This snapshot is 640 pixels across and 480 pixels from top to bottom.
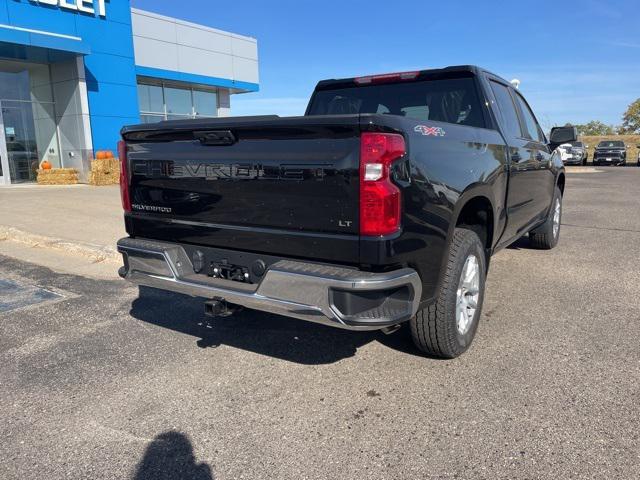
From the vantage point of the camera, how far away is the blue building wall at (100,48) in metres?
15.5

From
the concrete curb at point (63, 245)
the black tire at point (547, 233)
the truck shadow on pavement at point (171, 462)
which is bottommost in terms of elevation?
the truck shadow on pavement at point (171, 462)

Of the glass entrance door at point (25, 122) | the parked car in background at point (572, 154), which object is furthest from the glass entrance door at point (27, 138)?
the parked car in background at point (572, 154)

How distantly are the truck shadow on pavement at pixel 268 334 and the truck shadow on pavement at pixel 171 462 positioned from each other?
110cm

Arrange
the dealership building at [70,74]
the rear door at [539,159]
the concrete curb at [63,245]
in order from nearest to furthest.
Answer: the rear door at [539,159]
the concrete curb at [63,245]
the dealership building at [70,74]

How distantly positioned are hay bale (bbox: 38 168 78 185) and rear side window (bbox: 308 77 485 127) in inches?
601

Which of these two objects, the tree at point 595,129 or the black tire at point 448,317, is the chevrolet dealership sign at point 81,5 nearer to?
the black tire at point 448,317

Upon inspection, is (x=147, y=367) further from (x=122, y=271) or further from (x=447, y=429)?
(x=447, y=429)

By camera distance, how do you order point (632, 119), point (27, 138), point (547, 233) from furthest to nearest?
point (632, 119)
point (27, 138)
point (547, 233)

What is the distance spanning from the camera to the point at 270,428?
2.73 meters

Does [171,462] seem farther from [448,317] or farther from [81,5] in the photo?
[81,5]

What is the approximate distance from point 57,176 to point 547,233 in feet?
53.0

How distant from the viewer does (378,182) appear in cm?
257

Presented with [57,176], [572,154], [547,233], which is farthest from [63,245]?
[572,154]

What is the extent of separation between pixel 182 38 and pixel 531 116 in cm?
1983
